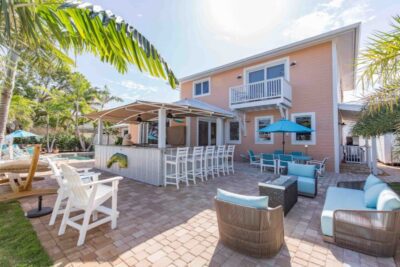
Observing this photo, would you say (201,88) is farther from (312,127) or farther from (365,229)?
(365,229)

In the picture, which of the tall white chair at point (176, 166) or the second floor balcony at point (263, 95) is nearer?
the tall white chair at point (176, 166)

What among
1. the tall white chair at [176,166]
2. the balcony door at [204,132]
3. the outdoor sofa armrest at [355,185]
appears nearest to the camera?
the outdoor sofa armrest at [355,185]

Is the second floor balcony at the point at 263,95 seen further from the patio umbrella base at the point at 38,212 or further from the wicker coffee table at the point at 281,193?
the patio umbrella base at the point at 38,212

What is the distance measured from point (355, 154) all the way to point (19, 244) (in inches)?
531

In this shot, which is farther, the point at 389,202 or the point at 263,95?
the point at 263,95

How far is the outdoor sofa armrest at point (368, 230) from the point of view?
95.5 inches

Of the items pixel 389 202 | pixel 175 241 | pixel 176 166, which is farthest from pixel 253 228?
pixel 176 166

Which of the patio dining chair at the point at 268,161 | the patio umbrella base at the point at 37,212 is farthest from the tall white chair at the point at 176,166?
the patio dining chair at the point at 268,161

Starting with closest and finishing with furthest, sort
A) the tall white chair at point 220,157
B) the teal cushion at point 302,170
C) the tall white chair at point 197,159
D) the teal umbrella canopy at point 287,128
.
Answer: the teal cushion at point 302,170 < the tall white chair at point 197,159 < the tall white chair at point 220,157 < the teal umbrella canopy at point 287,128

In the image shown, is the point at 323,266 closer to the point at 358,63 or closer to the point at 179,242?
the point at 179,242

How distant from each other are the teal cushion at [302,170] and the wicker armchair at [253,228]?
3238mm

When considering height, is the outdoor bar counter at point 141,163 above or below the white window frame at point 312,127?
below

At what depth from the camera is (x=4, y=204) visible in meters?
4.49

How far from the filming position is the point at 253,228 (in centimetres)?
243
